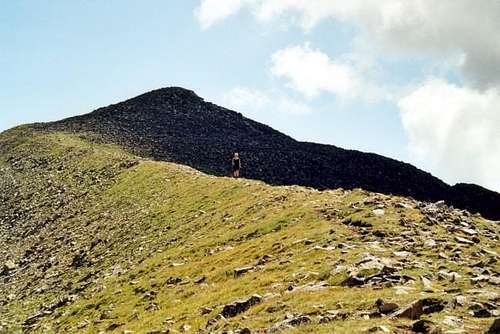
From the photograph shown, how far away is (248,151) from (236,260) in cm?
6030

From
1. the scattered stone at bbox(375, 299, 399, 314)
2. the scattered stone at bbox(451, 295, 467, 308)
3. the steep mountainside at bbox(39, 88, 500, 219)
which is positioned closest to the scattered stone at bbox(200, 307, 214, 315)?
the scattered stone at bbox(375, 299, 399, 314)

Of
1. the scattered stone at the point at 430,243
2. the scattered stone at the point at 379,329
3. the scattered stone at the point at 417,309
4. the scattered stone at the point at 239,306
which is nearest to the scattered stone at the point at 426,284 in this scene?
the scattered stone at the point at 417,309

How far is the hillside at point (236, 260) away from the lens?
16891 mm

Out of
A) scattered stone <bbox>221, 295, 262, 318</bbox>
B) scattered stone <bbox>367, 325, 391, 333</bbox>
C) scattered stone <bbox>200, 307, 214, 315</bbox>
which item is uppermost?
scattered stone <bbox>367, 325, 391, 333</bbox>

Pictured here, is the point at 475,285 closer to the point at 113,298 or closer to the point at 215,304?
the point at 215,304

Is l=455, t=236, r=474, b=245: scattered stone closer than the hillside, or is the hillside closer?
the hillside

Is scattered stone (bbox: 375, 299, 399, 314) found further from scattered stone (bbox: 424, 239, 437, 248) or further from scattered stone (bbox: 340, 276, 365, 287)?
scattered stone (bbox: 424, 239, 437, 248)

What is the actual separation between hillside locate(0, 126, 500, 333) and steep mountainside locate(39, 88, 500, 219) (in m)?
20.6

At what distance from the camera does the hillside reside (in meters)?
16.9

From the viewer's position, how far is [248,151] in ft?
289

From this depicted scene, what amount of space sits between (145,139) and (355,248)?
71129 mm

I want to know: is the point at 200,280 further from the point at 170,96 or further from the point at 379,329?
the point at 170,96

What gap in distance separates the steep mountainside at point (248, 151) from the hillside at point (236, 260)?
810 inches

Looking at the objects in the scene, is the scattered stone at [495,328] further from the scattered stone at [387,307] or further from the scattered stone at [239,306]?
the scattered stone at [239,306]
